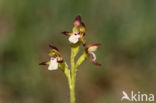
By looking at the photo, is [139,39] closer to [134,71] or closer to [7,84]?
[134,71]

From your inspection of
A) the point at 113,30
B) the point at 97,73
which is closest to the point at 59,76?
the point at 97,73

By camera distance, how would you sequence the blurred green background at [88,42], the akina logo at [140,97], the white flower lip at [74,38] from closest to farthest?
1. the white flower lip at [74,38]
2. the akina logo at [140,97]
3. the blurred green background at [88,42]

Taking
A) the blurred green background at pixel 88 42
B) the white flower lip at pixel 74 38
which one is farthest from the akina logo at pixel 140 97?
the white flower lip at pixel 74 38

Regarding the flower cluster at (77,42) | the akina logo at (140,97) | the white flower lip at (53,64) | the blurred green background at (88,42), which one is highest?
the blurred green background at (88,42)

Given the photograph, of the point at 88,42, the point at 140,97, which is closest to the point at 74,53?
the point at 140,97

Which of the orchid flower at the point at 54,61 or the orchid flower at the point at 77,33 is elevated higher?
the orchid flower at the point at 77,33

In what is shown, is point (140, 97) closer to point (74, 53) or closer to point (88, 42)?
point (88, 42)

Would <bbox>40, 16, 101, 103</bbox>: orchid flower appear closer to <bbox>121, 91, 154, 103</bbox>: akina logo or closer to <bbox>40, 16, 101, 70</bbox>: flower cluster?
<bbox>40, 16, 101, 70</bbox>: flower cluster

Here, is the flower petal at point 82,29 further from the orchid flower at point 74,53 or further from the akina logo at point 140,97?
the akina logo at point 140,97
